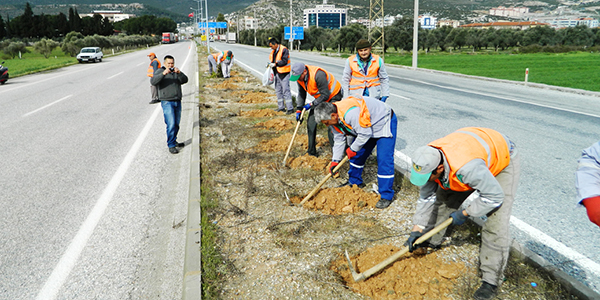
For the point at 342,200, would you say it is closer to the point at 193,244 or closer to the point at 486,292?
the point at 193,244

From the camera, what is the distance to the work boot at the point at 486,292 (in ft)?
9.59

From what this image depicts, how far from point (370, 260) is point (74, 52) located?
48.9 metres

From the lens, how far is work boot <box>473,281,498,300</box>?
9.59ft

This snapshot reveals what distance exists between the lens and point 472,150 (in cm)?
274

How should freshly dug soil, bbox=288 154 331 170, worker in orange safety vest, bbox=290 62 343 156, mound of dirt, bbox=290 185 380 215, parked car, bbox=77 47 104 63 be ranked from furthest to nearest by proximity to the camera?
parked car, bbox=77 47 104 63
worker in orange safety vest, bbox=290 62 343 156
freshly dug soil, bbox=288 154 331 170
mound of dirt, bbox=290 185 380 215

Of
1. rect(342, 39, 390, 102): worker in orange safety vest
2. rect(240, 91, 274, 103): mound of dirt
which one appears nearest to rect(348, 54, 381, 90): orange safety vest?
rect(342, 39, 390, 102): worker in orange safety vest

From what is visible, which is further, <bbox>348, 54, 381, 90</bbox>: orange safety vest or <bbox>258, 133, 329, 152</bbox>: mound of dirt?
<bbox>258, 133, 329, 152</bbox>: mound of dirt

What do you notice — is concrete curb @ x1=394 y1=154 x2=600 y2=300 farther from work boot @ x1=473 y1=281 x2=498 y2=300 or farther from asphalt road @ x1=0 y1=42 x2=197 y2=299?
asphalt road @ x1=0 y1=42 x2=197 y2=299

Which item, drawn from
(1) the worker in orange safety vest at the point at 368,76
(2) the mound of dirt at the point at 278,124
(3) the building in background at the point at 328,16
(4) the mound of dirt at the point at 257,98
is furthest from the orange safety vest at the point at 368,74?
(3) the building in background at the point at 328,16

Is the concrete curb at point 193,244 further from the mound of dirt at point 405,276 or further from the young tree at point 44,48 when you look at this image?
the young tree at point 44,48

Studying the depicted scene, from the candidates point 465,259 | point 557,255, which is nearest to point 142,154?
point 465,259

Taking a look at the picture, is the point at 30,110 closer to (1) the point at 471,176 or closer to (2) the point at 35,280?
(2) the point at 35,280

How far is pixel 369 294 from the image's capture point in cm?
307

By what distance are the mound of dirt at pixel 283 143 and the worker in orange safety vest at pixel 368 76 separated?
131cm
